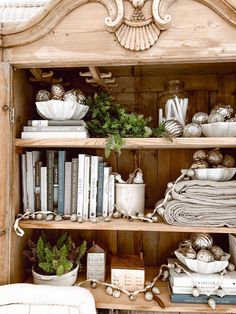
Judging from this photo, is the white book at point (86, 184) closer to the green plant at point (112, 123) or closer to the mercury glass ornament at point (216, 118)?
the green plant at point (112, 123)

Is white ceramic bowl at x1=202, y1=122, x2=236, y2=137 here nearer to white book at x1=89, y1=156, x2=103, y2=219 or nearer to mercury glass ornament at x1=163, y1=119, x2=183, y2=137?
mercury glass ornament at x1=163, y1=119, x2=183, y2=137

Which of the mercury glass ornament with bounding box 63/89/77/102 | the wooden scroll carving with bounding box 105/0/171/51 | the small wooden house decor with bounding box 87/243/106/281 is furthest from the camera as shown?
the small wooden house decor with bounding box 87/243/106/281

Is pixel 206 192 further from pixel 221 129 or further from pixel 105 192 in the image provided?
pixel 105 192

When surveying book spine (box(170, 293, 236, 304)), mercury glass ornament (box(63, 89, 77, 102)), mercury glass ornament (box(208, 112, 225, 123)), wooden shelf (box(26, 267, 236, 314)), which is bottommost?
wooden shelf (box(26, 267, 236, 314))

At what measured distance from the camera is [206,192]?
1.22 metres

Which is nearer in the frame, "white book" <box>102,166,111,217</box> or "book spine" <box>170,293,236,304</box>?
"book spine" <box>170,293,236,304</box>

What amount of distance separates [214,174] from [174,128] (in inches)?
10.2

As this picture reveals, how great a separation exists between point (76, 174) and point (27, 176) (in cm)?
21

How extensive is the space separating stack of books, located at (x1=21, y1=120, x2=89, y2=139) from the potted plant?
462 mm

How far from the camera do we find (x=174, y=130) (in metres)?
1.21

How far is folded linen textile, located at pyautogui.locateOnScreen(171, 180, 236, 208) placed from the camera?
121cm

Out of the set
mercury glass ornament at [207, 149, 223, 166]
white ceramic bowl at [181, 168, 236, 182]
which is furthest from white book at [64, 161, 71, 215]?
mercury glass ornament at [207, 149, 223, 166]

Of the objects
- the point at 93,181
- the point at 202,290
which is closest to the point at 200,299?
the point at 202,290

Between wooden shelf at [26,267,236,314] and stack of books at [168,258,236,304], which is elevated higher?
stack of books at [168,258,236,304]
